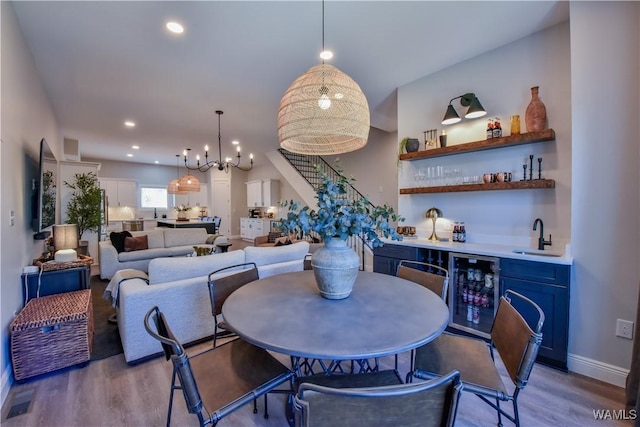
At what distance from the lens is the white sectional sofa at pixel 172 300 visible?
7.86 feet

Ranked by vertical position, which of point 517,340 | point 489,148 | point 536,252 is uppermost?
point 489,148

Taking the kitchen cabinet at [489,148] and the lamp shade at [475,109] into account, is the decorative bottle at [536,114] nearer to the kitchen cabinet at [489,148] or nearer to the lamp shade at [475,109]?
the kitchen cabinet at [489,148]

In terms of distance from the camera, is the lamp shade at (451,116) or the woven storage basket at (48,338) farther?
the lamp shade at (451,116)

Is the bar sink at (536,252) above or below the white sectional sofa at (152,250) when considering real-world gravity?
above

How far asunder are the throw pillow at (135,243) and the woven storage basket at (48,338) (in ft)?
9.61

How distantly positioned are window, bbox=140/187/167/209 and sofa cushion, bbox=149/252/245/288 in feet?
30.4

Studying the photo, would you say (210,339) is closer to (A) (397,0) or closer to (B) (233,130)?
(A) (397,0)

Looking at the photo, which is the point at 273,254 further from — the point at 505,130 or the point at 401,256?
the point at 505,130

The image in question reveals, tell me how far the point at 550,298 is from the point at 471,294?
2.28 ft

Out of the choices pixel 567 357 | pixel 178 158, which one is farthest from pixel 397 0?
pixel 178 158

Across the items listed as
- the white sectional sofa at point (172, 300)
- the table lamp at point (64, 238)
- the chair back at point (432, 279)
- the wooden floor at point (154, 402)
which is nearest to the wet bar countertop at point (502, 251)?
the chair back at point (432, 279)

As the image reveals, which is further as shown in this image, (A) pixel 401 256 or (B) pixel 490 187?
(A) pixel 401 256

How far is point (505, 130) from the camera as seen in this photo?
9.91 feet

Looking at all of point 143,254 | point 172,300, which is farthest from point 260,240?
point 172,300
